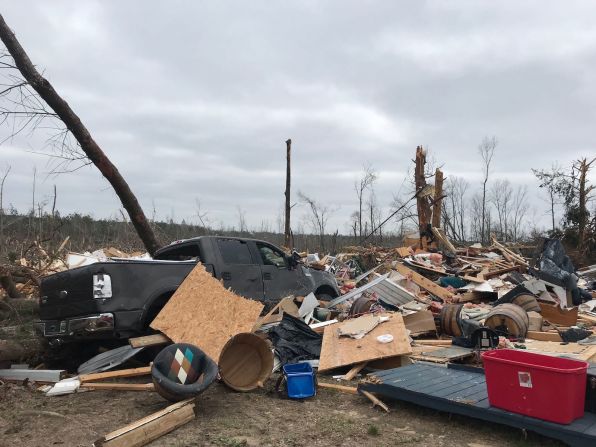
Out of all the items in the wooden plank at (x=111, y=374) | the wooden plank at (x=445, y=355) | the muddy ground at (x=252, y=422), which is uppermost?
the wooden plank at (x=445, y=355)

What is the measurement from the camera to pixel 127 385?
623 cm

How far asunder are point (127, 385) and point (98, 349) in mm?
1955

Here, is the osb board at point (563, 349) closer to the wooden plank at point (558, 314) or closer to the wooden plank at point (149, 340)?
the wooden plank at point (558, 314)

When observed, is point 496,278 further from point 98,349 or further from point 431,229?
point 98,349

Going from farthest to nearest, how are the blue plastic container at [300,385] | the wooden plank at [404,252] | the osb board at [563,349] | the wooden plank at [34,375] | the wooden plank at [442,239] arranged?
the wooden plank at [442,239] < the wooden plank at [404,252] < the osb board at [563,349] < the wooden plank at [34,375] < the blue plastic container at [300,385]

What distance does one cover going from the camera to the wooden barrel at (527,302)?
33.4 ft

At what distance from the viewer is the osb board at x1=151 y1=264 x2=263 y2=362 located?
673cm

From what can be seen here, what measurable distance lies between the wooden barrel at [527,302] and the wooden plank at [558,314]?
1.11 feet

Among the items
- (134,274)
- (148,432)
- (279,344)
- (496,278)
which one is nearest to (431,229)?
(496,278)

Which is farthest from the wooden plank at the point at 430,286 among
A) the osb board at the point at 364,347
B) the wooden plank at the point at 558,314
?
the osb board at the point at 364,347

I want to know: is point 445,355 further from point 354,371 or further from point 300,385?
point 300,385

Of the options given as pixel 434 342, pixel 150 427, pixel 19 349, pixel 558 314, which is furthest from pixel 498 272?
pixel 150 427

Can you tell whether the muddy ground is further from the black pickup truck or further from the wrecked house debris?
the black pickup truck

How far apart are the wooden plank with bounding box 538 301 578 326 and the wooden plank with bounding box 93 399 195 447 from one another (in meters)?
8.00
